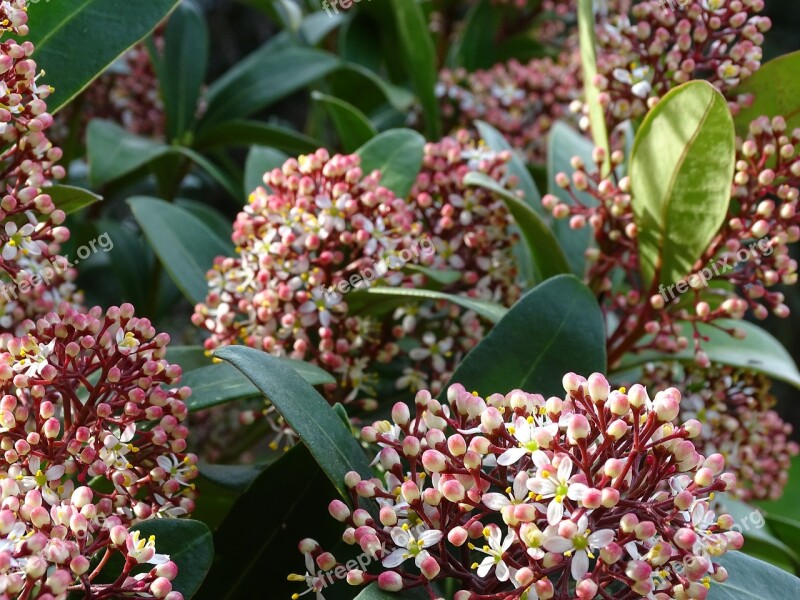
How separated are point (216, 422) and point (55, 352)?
1.05m

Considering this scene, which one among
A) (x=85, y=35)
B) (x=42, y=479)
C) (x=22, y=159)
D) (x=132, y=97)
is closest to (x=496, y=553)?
(x=42, y=479)

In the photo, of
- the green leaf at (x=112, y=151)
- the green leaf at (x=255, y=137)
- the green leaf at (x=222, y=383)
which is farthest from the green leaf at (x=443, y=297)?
the green leaf at (x=255, y=137)

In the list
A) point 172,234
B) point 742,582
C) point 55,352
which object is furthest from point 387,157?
point 742,582

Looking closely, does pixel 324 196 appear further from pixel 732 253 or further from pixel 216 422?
pixel 216 422

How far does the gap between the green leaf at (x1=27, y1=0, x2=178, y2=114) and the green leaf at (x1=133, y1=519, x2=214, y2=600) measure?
1.84 feet

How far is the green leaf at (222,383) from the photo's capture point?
925 millimetres

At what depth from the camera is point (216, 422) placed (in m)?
1.87

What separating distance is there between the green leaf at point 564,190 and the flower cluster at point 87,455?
72cm

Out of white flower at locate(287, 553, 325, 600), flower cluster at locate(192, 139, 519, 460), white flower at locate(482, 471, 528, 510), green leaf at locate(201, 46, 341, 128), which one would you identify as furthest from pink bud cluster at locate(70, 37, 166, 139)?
white flower at locate(482, 471, 528, 510)

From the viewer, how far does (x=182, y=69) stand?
1.93m
